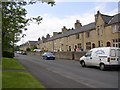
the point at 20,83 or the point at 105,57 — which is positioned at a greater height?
the point at 105,57

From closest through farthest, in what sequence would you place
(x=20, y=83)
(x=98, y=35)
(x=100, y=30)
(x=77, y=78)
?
(x=20, y=83), (x=77, y=78), (x=100, y=30), (x=98, y=35)

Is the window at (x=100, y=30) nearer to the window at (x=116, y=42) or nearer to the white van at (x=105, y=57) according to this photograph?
the window at (x=116, y=42)

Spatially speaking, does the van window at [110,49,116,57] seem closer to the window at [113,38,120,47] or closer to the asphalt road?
the asphalt road

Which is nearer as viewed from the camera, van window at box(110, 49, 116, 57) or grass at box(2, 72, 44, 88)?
grass at box(2, 72, 44, 88)

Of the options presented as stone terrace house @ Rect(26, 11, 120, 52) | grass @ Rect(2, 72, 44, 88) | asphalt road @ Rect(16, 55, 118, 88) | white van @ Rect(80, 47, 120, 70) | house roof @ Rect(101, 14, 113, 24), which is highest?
house roof @ Rect(101, 14, 113, 24)

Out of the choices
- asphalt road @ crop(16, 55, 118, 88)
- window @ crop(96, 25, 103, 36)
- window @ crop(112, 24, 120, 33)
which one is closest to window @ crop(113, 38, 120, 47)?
window @ crop(112, 24, 120, 33)

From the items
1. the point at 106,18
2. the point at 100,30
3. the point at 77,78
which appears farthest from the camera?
the point at 100,30

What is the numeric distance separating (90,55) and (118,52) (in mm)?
3040

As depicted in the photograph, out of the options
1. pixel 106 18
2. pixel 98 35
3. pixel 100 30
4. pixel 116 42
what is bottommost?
pixel 116 42

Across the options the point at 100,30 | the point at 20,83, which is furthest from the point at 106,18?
the point at 20,83

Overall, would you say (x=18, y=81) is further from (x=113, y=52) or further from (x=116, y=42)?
(x=116, y=42)

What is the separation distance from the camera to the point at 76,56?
1670 inches

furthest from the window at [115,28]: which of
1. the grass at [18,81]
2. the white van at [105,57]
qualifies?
the grass at [18,81]

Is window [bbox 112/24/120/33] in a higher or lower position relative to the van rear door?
higher
